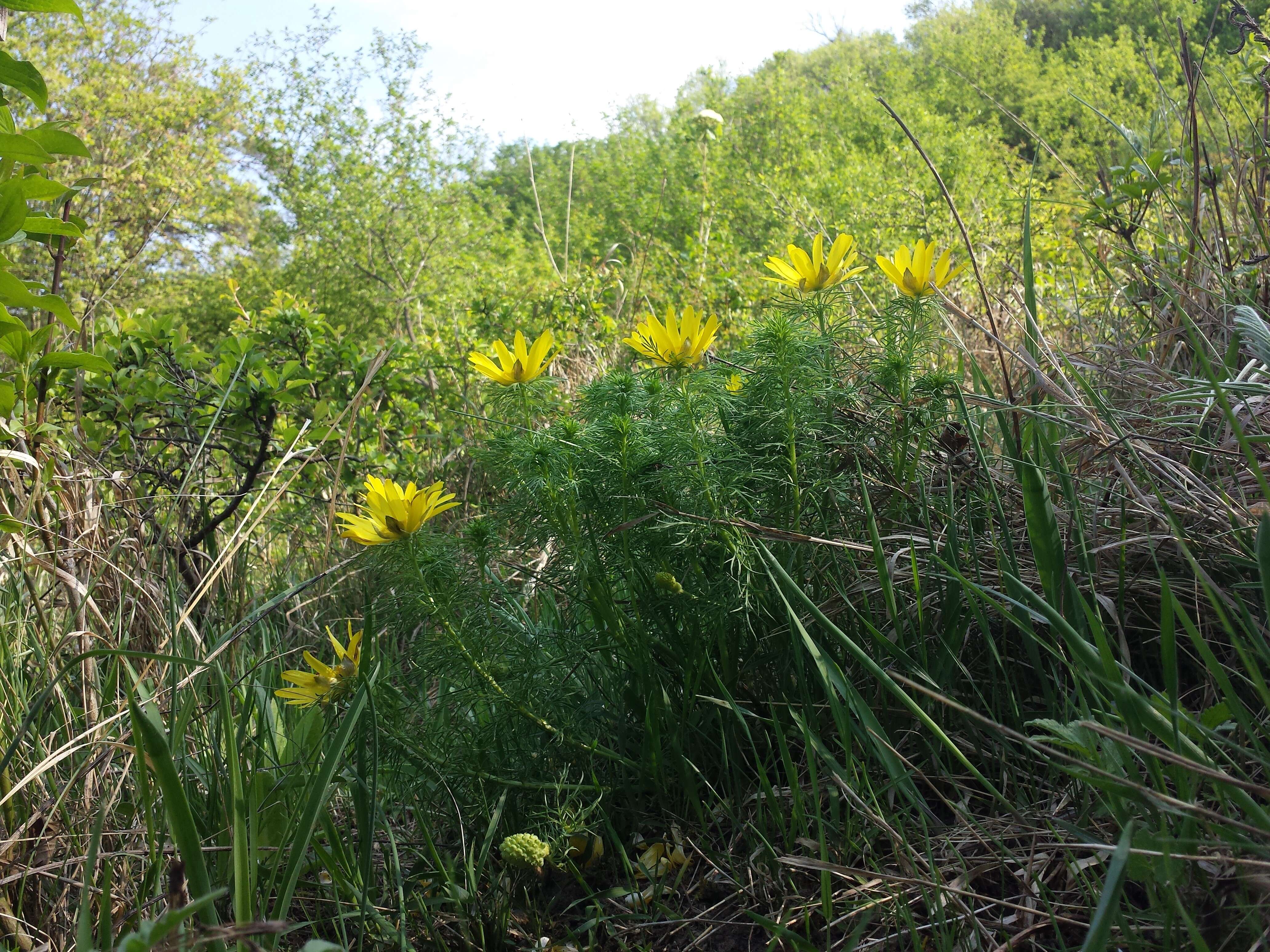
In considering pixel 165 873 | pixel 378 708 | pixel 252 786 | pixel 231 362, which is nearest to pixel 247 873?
pixel 252 786

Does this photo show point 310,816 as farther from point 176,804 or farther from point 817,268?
point 817,268

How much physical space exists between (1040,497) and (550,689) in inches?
28.1

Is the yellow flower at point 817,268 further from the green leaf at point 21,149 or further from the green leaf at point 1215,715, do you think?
the green leaf at point 21,149

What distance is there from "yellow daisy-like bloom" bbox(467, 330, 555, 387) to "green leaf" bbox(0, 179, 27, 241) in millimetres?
568

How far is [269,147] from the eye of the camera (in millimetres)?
13070

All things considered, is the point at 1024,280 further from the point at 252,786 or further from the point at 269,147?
the point at 269,147

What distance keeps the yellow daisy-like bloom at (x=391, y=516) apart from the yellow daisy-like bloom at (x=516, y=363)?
209mm

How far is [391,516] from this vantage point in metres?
1.17

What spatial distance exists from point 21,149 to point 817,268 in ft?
3.53

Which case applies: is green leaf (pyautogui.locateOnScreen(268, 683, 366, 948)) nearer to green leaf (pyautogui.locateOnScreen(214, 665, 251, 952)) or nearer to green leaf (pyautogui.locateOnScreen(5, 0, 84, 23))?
green leaf (pyautogui.locateOnScreen(214, 665, 251, 952))

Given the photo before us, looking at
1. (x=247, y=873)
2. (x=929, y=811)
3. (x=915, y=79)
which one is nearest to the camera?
(x=247, y=873)

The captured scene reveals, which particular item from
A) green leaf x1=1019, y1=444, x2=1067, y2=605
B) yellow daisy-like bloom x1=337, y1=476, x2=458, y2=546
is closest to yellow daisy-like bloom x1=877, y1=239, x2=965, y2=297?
green leaf x1=1019, y1=444, x2=1067, y2=605

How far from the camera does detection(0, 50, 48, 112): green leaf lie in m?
0.99

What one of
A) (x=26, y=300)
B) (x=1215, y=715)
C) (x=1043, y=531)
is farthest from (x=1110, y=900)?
(x=26, y=300)
